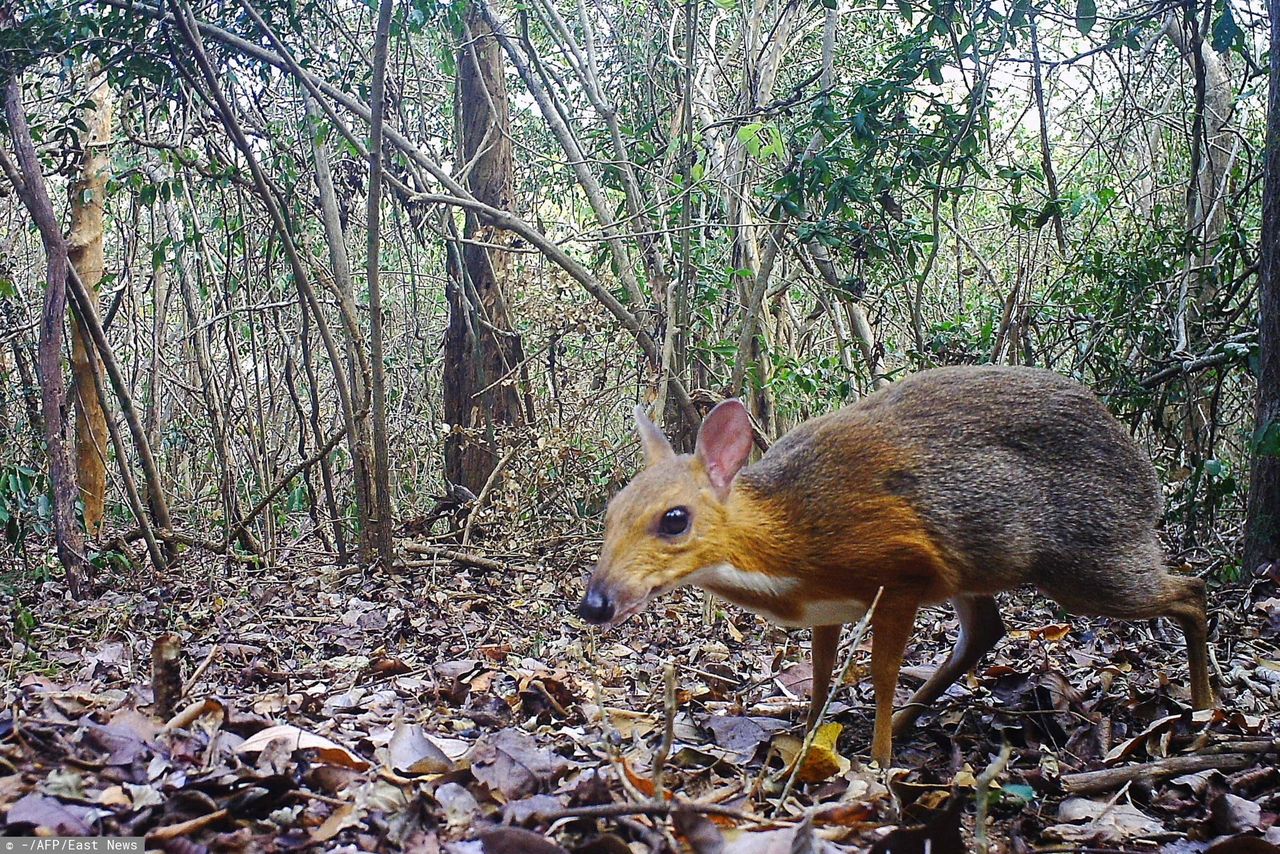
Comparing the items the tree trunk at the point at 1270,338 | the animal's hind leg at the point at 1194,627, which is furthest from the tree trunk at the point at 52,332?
the tree trunk at the point at 1270,338

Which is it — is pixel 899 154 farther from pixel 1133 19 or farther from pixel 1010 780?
pixel 1010 780

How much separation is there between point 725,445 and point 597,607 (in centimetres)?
79

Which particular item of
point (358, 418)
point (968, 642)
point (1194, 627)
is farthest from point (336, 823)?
point (358, 418)

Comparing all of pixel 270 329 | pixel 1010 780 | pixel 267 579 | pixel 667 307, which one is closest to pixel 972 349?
pixel 667 307

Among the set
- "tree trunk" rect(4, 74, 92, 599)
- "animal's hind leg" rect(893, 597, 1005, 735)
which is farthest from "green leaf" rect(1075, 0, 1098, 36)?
"tree trunk" rect(4, 74, 92, 599)

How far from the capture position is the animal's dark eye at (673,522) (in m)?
3.48

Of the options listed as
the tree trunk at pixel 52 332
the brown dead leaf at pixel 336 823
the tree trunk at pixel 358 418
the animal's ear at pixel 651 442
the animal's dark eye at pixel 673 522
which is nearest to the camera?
the brown dead leaf at pixel 336 823

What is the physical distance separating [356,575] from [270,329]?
4009 millimetres

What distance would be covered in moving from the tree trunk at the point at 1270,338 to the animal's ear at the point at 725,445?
269 cm

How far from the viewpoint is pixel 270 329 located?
32.4 feet

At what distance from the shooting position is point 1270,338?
5.12 metres

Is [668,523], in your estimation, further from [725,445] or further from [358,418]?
[358,418]

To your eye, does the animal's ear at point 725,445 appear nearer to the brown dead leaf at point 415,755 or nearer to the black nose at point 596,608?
the black nose at point 596,608

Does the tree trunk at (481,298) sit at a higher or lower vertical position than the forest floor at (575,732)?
higher
